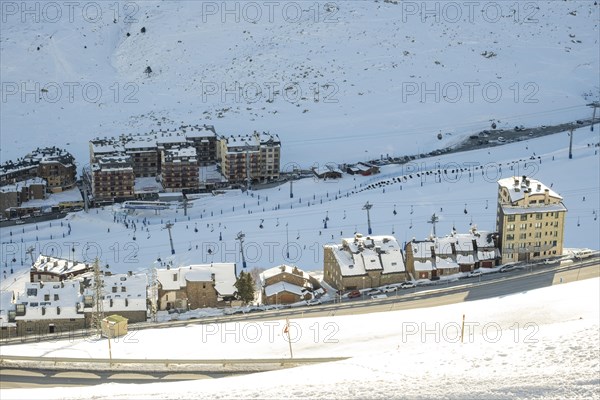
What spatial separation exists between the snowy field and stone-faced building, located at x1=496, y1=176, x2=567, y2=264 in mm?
5184

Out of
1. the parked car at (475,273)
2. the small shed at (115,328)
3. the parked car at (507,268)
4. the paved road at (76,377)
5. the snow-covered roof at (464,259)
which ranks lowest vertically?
the paved road at (76,377)

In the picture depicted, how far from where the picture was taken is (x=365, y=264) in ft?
155

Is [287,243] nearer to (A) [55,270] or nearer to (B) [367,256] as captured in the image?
(B) [367,256]

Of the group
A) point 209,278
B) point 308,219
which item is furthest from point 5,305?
point 308,219

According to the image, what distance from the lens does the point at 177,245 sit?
56938 millimetres

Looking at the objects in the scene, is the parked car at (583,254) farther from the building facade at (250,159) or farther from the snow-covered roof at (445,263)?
the building facade at (250,159)

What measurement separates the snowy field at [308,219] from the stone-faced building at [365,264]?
424cm

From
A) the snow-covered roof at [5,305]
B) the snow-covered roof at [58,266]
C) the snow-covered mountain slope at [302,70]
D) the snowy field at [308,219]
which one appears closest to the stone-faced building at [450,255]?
the snowy field at [308,219]

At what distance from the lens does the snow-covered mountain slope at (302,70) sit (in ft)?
292

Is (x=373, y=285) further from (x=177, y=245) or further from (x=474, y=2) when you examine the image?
(x=474, y=2)

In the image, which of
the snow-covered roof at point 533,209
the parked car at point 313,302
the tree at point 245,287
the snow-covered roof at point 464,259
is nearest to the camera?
the parked car at point 313,302

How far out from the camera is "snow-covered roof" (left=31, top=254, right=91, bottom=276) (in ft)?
163

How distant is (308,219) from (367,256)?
13.6 metres

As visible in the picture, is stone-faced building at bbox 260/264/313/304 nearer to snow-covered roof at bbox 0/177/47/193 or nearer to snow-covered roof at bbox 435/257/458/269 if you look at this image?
snow-covered roof at bbox 435/257/458/269
